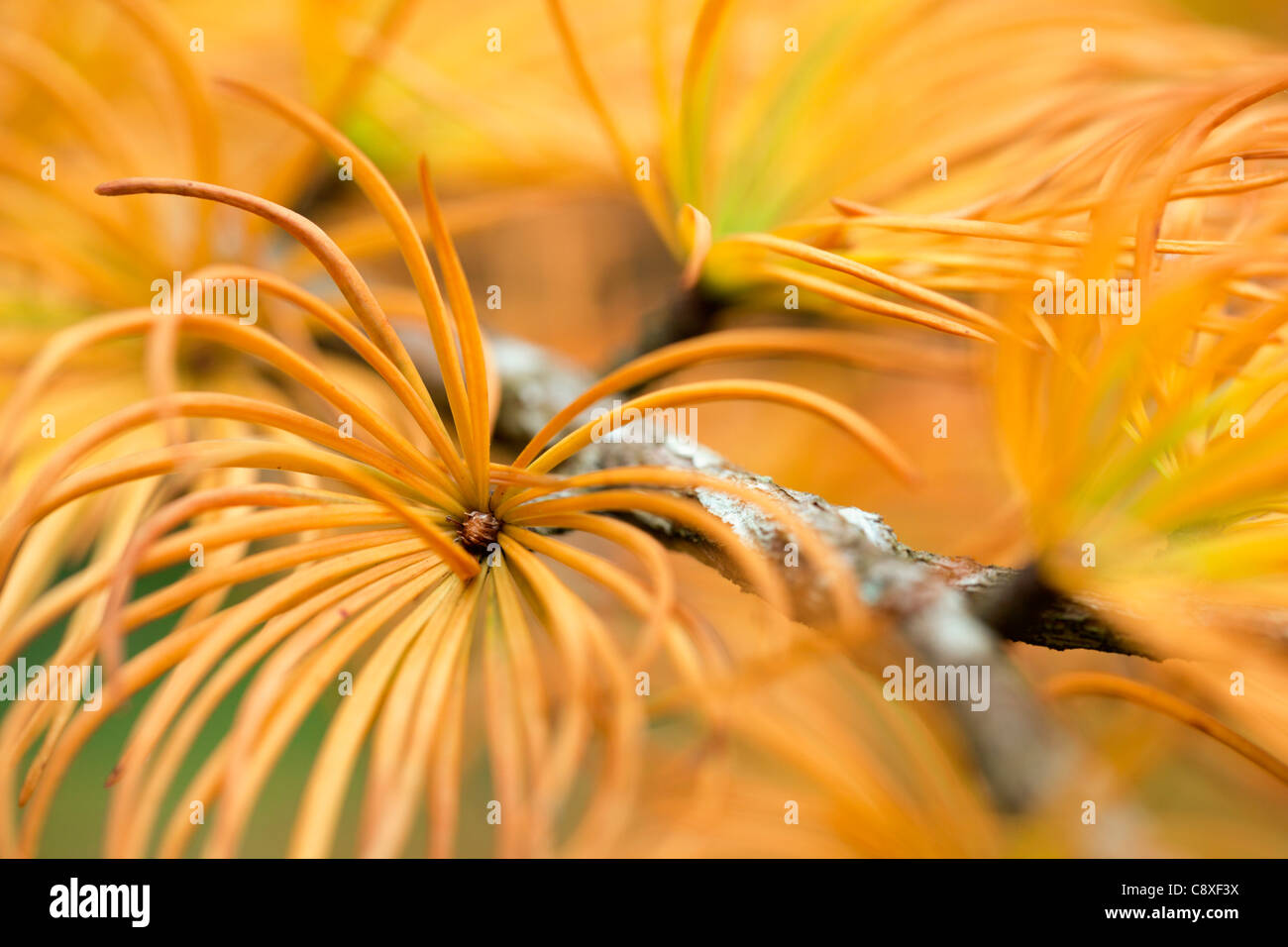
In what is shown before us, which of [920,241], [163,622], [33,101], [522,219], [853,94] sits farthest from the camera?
[163,622]

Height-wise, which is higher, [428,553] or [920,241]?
[920,241]

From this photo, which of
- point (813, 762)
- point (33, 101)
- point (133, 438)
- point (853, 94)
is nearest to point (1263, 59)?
point (853, 94)

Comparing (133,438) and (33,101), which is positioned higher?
(33,101)

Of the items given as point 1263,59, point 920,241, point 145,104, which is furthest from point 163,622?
point 1263,59

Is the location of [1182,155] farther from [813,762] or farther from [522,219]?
[522,219]

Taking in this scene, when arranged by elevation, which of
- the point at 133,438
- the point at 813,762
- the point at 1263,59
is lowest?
the point at 813,762

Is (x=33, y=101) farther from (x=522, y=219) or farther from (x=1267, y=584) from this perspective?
(x=1267, y=584)

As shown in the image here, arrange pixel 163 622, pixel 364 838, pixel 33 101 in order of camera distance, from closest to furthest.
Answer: pixel 364 838 → pixel 33 101 → pixel 163 622

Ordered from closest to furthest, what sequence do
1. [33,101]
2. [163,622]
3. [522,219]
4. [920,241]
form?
[920,241] < [33,101] < [522,219] < [163,622]

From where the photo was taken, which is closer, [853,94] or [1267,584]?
[1267,584]
